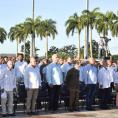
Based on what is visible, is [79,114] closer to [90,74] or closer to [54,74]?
[54,74]

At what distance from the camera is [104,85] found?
17.5 meters

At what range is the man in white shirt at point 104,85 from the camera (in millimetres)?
17516

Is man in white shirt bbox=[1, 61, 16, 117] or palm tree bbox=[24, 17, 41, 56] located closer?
man in white shirt bbox=[1, 61, 16, 117]

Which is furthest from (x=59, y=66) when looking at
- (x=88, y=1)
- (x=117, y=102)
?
(x=88, y=1)

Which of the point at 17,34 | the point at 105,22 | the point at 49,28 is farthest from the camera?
the point at 17,34

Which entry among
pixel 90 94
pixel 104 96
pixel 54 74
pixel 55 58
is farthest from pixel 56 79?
pixel 104 96

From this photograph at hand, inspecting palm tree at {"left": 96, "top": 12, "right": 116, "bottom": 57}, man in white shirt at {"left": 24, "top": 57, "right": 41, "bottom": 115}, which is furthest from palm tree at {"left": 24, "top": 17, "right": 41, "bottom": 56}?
man in white shirt at {"left": 24, "top": 57, "right": 41, "bottom": 115}

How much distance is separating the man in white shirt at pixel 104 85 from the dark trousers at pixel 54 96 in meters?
1.85

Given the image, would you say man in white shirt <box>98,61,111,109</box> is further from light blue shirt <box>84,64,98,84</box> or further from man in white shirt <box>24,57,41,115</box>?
man in white shirt <box>24,57,41,115</box>

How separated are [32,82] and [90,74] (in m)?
2.60

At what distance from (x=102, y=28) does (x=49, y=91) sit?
4855 centimetres

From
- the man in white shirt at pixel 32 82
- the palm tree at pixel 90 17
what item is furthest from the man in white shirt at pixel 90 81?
the palm tree at pixel 90 17

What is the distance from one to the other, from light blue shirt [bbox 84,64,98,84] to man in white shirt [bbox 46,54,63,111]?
3.80ft

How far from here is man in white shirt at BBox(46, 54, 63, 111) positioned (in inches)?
642
